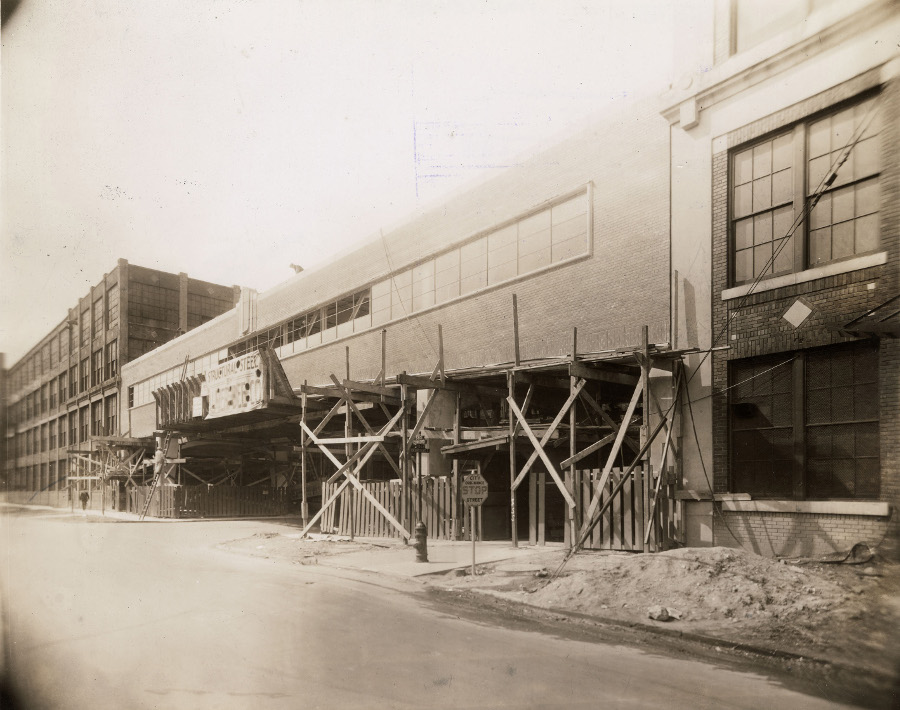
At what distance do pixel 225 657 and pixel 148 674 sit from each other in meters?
0.70

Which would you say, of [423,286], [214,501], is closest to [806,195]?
[423,286]

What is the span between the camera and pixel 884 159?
1005 centimetres

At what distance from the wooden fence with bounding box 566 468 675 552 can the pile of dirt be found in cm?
178

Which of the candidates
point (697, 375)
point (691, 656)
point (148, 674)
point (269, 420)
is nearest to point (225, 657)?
point (148, 674)

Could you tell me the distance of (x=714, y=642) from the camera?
7543 mm

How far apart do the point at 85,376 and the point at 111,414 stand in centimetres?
440

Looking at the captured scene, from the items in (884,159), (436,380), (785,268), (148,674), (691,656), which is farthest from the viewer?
(436,380)

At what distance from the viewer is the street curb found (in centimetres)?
651

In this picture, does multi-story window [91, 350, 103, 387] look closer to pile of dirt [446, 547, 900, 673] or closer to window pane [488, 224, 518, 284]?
window pane [488, 224, 518, 284]

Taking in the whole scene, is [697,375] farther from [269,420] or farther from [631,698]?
[269,420]

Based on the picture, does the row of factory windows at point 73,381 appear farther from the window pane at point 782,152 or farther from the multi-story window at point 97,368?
the window pane at point 782,152

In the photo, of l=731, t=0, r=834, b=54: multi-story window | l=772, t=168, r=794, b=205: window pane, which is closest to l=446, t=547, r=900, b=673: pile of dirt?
l=772, t=168, r=794, b=205: window pane

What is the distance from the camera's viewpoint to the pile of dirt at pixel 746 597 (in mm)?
7441

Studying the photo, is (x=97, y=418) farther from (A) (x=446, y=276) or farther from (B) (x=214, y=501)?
(A) (x=446, y=276)
